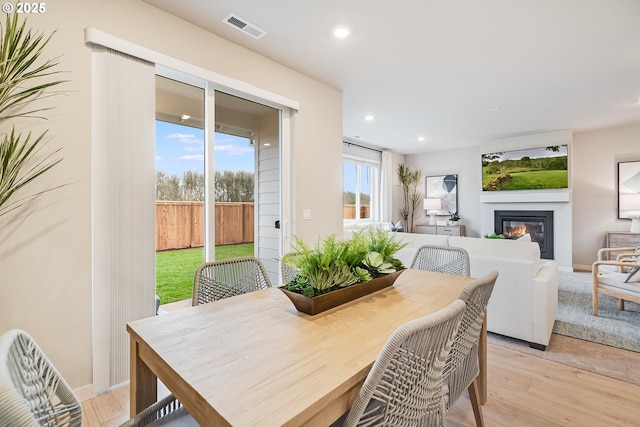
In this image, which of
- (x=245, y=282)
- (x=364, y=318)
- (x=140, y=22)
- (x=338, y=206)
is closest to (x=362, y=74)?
(x=338, y=206)

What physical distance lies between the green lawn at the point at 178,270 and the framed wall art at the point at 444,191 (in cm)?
599

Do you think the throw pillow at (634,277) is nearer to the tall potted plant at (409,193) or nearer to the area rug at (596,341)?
the area rug at (596,341)

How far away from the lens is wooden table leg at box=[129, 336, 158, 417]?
1.09 metres

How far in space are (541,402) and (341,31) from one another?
117 inches

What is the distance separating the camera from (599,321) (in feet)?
9.90

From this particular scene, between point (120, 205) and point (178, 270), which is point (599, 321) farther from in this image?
point (120, 205)

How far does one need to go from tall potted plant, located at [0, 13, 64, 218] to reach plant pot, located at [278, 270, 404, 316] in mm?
1495

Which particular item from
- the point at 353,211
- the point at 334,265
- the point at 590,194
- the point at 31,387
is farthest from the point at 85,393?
the point at 590,194

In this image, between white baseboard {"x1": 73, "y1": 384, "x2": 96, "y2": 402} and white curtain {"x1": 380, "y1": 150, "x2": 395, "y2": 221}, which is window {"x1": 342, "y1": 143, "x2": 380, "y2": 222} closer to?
white curtain {"x1": 380, "y1": 150, "x2": 395, "y2": 221}

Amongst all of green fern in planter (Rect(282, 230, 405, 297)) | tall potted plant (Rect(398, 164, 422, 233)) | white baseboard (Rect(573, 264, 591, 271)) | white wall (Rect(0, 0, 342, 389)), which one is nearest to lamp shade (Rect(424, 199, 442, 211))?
tall potted plant (Rect(398, 164, 422, 233))

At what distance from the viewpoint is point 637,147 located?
17.0ft

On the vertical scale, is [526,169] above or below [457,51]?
below

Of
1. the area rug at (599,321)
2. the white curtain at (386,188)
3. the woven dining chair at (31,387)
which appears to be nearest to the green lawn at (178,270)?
Result: the woven dining chair at (31,387)

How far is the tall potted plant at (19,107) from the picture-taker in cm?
144
